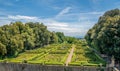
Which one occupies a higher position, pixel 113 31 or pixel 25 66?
pixel 113 31

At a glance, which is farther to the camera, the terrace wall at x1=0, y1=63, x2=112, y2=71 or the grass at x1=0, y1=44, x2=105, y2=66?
the grass at x1=0, y1=44, x2=105, y2=66

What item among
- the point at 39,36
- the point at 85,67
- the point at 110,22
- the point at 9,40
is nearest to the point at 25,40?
the point at 9,40

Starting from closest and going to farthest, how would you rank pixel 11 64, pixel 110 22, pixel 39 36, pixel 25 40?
pixel 11 64 → pixel 110 22 → pixel 25 40 → pixel 39 36

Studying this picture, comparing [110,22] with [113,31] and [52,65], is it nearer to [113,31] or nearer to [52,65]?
[113,31]

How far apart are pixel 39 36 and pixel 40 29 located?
124 inches

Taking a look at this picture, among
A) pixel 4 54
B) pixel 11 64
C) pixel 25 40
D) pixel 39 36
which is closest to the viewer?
pixel 11 64

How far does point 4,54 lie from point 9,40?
2918mm

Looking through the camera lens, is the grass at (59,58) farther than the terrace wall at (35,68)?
Yes

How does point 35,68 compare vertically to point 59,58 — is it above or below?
above

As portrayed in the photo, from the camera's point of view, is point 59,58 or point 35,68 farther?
point 59,58

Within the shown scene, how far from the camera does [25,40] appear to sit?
156ft

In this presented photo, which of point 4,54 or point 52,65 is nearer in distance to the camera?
point 52,65

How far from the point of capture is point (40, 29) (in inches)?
2746

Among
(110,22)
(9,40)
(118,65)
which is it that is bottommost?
(118,65)
